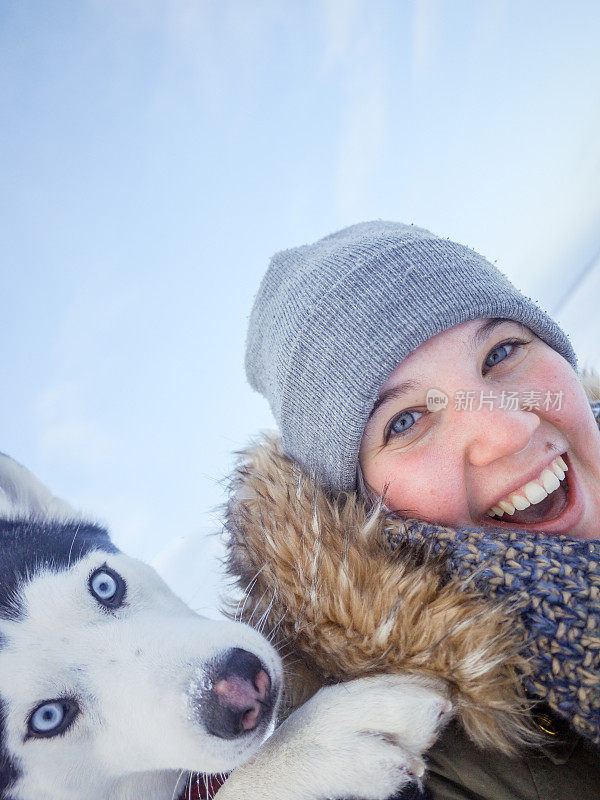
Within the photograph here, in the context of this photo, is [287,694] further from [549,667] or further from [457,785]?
[549,667]

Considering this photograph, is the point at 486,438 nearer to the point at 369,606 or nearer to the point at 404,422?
the point at 404,422

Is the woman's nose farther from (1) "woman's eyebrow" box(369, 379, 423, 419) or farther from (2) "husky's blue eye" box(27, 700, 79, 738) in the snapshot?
(2) "husky's blue eye" box(27, 700, 79, 738)

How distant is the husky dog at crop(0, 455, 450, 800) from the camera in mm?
731

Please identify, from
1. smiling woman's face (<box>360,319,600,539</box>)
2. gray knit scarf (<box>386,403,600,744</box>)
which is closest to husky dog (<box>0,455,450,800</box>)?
gray knit scarf (<box>386,403,600,744</box>)

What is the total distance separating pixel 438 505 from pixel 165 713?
0.61 meters

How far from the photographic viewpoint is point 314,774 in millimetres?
736

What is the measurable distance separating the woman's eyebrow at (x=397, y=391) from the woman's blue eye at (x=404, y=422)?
0.15ft

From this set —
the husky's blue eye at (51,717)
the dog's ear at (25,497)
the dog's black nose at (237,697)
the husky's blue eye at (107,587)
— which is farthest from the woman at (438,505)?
the dog's ear at (25,497)

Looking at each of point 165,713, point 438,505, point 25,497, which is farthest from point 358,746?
point 25,497

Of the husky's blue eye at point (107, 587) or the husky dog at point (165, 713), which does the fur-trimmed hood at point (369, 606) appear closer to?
the husky dog at point (165, 713)

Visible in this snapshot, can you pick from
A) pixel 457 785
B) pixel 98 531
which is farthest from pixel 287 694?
pixel 98 531

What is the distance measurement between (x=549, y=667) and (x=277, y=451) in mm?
731

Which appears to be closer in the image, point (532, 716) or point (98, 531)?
point (532, 716)

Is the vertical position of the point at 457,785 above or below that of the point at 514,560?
below
